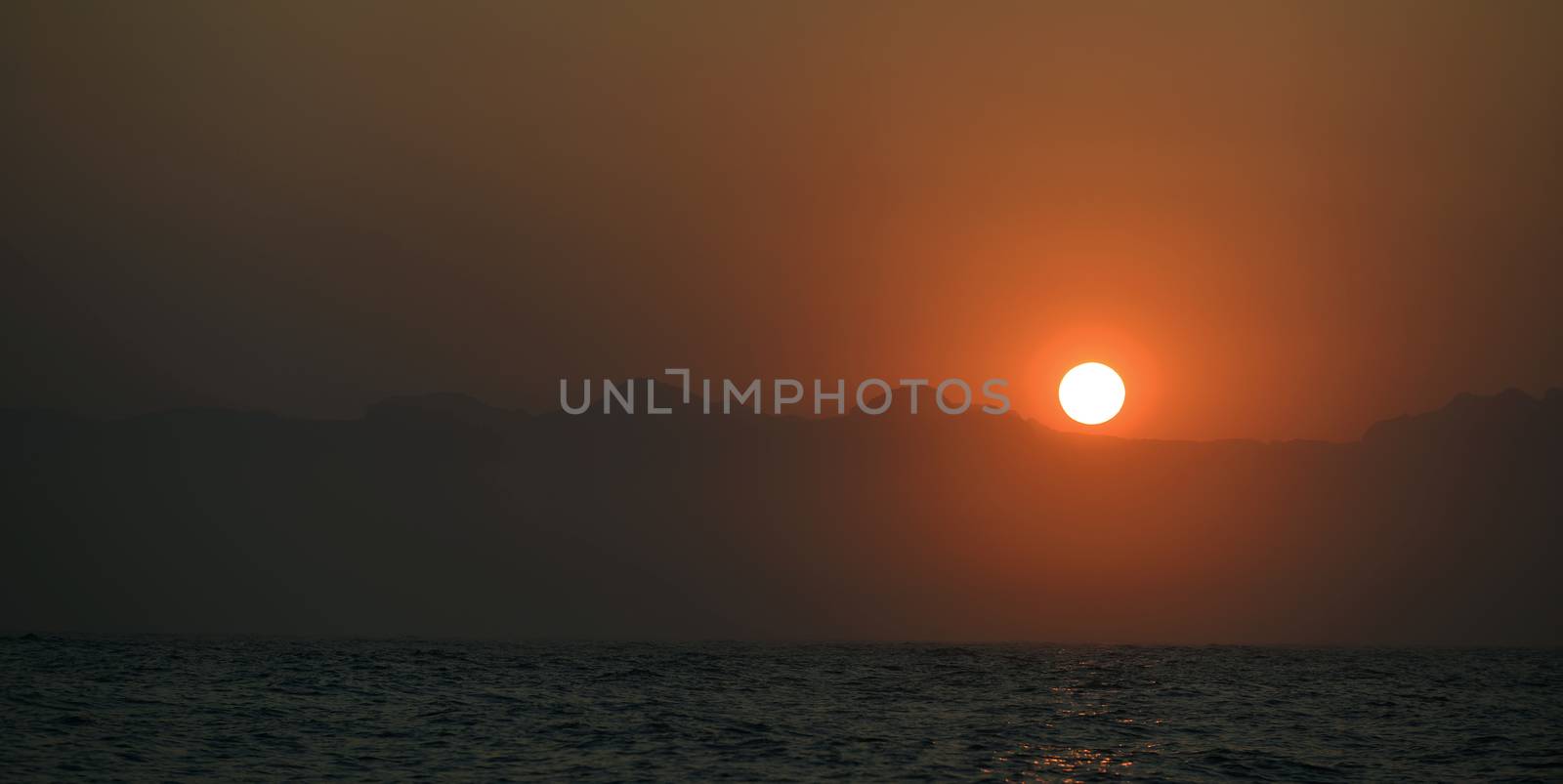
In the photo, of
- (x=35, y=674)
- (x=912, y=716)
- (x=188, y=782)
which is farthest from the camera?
(x=35, y=674)

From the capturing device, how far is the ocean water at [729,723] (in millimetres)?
42906

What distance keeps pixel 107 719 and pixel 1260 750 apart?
137ft

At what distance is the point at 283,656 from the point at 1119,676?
202ft

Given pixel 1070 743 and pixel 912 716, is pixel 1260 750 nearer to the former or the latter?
pixel 1070 743

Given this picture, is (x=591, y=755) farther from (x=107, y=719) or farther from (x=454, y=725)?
(x=107, y=719)

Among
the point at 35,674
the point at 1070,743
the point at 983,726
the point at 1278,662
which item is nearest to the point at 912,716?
the point at 983,726

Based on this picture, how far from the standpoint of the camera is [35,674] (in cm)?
7388

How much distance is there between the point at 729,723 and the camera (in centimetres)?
5553

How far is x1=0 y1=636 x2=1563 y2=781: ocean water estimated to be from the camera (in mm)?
42906

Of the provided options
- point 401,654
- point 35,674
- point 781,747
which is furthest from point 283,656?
point 781,747

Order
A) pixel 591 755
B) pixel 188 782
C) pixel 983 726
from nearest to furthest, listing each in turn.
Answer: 1. pixel 188 782
2. pixel 591 755
3. pixel 983 726

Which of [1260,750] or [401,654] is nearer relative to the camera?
[1260,750]

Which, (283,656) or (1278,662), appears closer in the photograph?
(283,656)

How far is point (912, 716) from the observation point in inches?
2368
